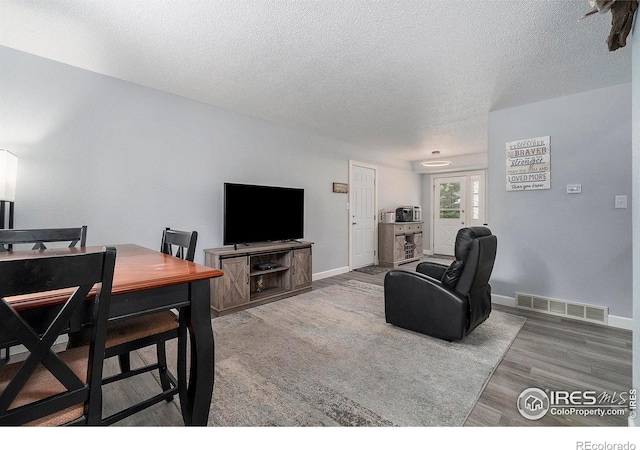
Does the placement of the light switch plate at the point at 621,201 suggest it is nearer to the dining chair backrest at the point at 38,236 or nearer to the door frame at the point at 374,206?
the door frame at the point at 374,206

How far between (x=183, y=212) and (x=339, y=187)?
8.99 ft

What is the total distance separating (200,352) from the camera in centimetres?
133

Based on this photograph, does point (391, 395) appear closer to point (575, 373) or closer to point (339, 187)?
point (575, 373)

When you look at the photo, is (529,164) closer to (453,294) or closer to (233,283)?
(453,294)

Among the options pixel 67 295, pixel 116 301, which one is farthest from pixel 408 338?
pixel 67 295

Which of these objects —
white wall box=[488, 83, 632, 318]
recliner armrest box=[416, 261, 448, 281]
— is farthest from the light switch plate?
recliner armrest box=[416, 261, 448, 281]

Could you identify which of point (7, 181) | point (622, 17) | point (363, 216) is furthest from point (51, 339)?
point (363, 216)

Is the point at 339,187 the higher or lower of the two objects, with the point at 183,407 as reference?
higher

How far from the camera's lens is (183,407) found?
145 cm

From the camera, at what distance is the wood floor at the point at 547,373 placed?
1554mm

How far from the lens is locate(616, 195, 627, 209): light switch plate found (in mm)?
2812

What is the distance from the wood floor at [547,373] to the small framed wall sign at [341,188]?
129 inches
